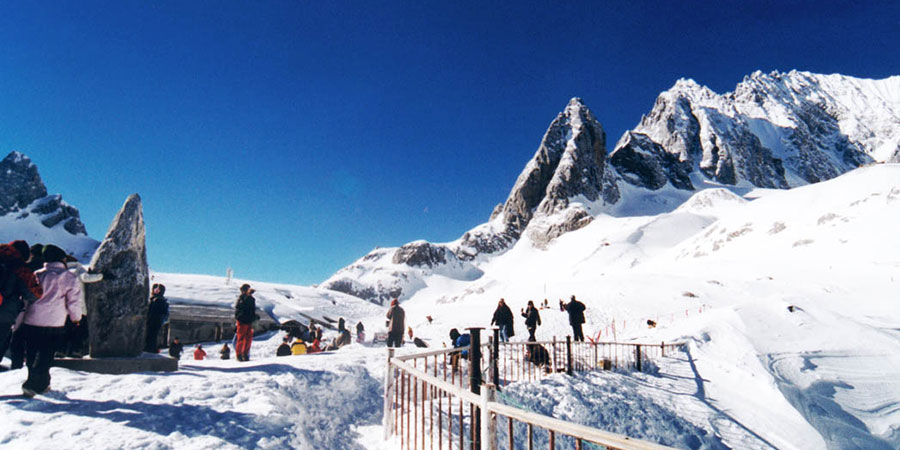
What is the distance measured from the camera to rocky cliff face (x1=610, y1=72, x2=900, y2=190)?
13438 centimetres

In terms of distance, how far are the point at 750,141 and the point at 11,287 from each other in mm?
189115

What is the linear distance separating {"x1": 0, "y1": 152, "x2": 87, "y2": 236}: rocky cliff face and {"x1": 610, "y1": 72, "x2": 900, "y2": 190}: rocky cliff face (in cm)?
14516

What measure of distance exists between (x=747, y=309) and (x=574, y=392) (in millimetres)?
12258

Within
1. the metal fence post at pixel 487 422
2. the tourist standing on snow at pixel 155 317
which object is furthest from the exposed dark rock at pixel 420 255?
the metal fence post at pixel 487 422

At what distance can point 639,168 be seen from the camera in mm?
129375

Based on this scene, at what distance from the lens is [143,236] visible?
8117 millimetres

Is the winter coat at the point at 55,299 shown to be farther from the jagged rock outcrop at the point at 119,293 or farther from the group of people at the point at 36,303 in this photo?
the jagged rock outcrop at the point at 119,293

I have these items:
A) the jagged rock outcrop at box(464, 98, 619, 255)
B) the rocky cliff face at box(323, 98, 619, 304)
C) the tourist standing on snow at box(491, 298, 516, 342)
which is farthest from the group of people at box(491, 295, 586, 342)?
the jagged rock outcrop at box(464, 98, 619, 255)

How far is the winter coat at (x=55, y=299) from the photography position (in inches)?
205

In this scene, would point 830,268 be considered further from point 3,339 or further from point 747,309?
point 3,339

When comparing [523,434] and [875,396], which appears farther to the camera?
[875,396]

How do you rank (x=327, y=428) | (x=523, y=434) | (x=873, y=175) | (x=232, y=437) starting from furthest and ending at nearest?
(x=873, y=175) < (x=523, y=434) < (x=327, y=428) < (x=232, y=437)

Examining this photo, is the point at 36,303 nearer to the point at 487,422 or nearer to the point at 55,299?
the point at 55,299

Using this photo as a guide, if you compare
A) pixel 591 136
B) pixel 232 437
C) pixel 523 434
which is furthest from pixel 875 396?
pixel 591 136
